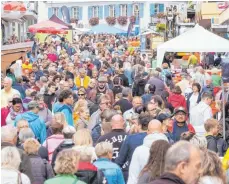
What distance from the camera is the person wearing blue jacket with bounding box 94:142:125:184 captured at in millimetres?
7512

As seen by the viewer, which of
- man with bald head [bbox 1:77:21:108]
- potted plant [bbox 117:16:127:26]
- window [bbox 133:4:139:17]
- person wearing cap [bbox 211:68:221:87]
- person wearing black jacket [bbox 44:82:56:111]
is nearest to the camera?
man with bald head [bbox 1:77:21:108]

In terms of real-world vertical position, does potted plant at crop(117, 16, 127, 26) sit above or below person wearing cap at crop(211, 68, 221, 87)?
above

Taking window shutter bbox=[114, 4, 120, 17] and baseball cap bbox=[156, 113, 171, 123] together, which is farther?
window shutter bbox=[114, 4, 120, 17]

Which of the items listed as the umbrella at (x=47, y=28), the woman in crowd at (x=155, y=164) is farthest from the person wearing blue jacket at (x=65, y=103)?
the umbrella at (x=47, y=28)

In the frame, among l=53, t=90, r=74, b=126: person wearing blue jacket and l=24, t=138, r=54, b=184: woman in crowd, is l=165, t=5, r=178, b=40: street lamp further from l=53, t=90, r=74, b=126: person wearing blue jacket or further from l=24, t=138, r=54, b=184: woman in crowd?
l=24, t=138, r=54, b=184: woman in crowd

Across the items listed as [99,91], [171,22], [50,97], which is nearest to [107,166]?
[50,97]

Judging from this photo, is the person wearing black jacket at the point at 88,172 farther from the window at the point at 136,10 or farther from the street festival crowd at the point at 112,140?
the window at the point at 136,10

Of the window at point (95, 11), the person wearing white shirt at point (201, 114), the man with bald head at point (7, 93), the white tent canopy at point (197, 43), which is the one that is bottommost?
the person wearing white shirt at point (201, 114)

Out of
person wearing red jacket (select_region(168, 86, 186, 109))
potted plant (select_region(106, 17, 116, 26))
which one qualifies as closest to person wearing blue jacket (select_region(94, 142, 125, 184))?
person wearing red jacket (select_region(168, 86, 186, 109))

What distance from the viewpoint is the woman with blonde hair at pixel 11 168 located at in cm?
654

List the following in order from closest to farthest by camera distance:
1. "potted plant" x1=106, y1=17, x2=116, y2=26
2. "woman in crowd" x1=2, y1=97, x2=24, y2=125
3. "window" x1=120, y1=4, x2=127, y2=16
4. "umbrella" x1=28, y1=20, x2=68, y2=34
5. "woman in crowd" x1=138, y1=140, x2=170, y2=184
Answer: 1. "woman in crowd" x1=138, y1=140, x2=170, y2=184
2. "woman in crowd" x1=2, y1=97, x2=24, y2=125
3. "umbrella" x1=28, y1=20, x2=68, y2=34
4. "potted plant" x1=106, y1=17, x2=116, y2=26
5. "window" x1=120, y1=4, x2=127, y2=16

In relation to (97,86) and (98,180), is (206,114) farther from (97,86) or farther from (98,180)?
(98,180)

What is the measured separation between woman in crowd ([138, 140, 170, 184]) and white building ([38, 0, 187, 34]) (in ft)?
236

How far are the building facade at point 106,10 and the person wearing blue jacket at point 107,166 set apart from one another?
71.1 m
